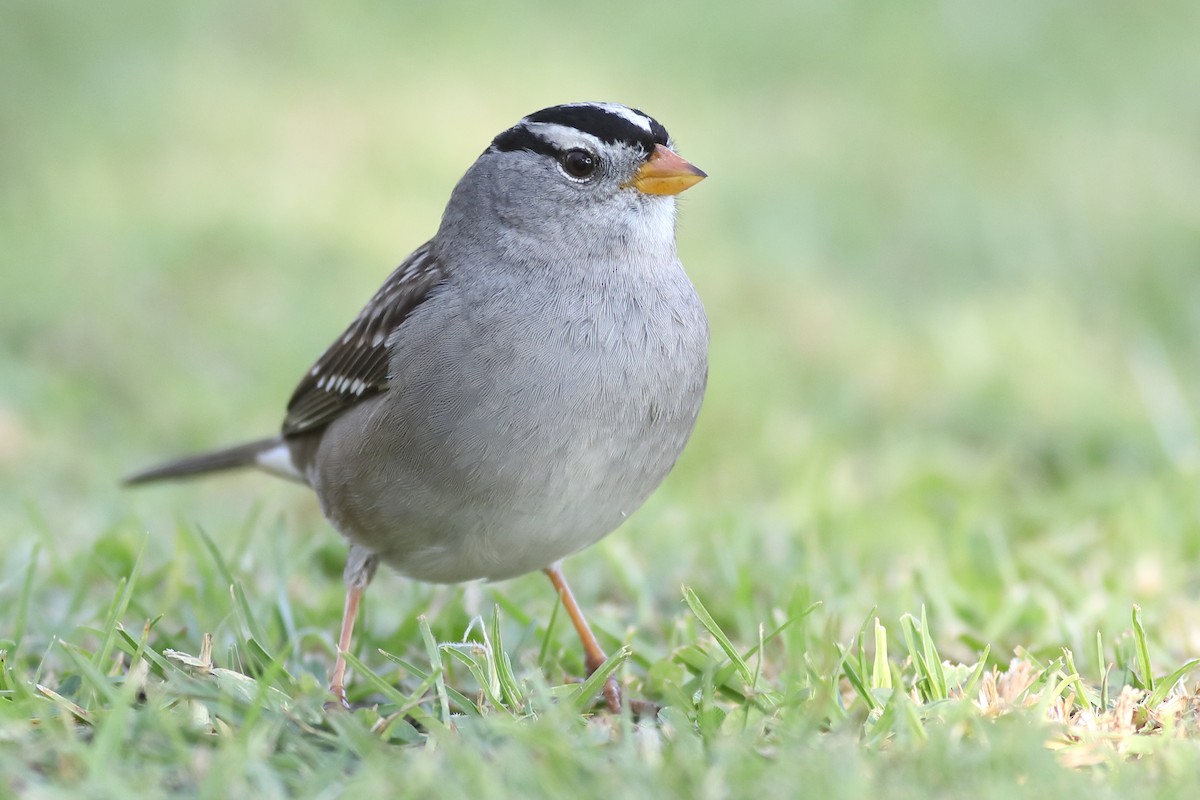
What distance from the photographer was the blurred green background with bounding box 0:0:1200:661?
5500mm

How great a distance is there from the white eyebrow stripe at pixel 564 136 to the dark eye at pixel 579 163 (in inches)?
0.8

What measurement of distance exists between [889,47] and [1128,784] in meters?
11.3

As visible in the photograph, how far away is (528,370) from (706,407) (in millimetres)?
3503

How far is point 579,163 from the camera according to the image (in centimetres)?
447

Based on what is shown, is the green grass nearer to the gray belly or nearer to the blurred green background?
the blurred green background

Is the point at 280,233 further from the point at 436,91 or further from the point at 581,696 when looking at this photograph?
the point at 581,696

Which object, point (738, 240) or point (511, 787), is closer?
point (511, 787)

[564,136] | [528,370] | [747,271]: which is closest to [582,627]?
[528,370]

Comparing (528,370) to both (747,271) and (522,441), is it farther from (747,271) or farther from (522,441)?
(747,271)

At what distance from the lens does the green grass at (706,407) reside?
11.0 feet

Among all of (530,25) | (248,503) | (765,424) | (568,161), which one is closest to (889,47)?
(530,25)

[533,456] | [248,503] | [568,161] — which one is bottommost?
[248,503]

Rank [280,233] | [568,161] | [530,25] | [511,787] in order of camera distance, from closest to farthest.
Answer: [511,787] → [568,161] → [280,233] → [530,25]

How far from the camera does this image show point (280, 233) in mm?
9453
